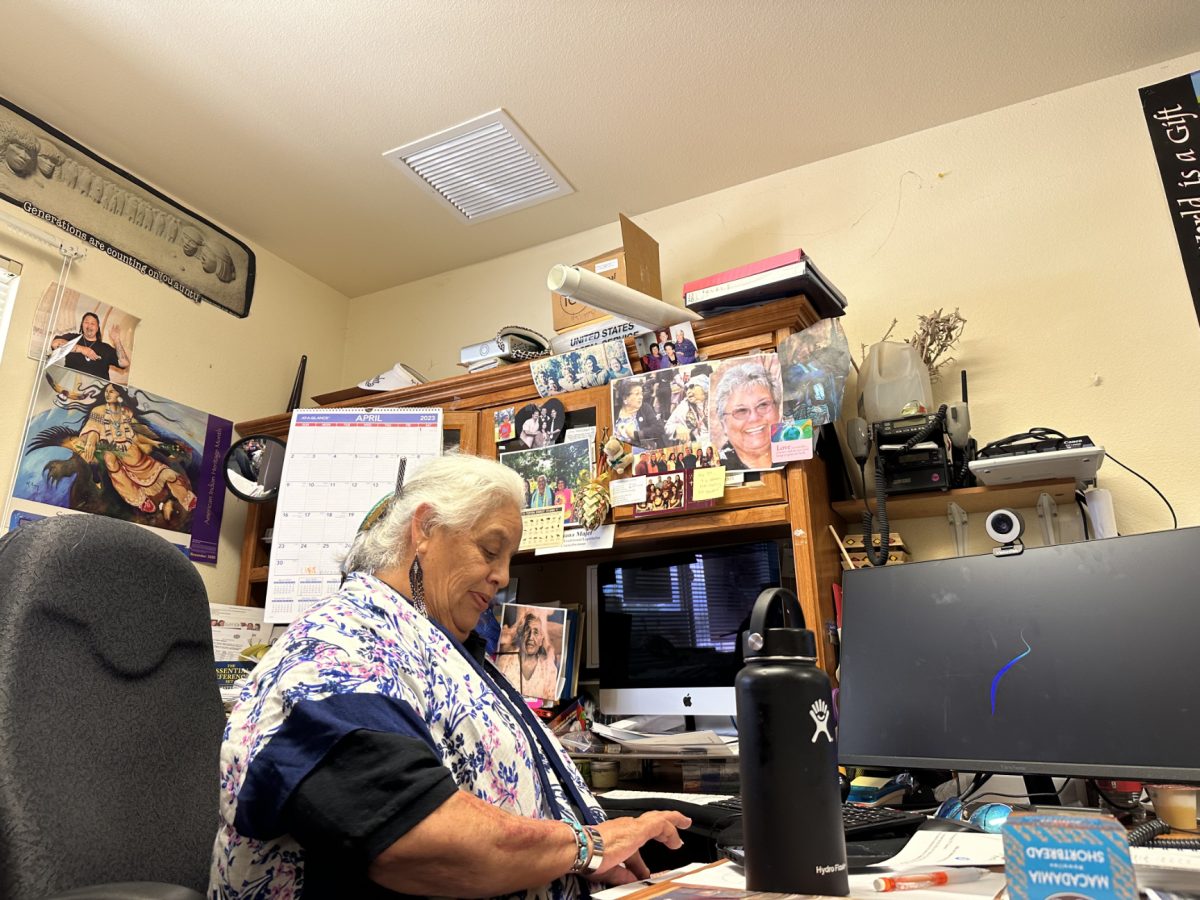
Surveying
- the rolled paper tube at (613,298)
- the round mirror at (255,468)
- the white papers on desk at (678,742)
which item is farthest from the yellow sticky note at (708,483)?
the round mirror at (255,468)

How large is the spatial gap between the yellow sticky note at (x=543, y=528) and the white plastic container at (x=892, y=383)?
782 mm

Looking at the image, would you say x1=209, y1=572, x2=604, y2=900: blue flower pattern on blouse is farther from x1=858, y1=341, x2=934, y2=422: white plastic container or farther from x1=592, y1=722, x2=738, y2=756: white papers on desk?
x1=858, y1=341, x2=934, y2=422: white plastic container

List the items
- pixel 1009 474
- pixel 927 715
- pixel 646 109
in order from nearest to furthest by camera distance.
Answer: pixel 927 715 < pixel 1009 474 < pixel 646 109

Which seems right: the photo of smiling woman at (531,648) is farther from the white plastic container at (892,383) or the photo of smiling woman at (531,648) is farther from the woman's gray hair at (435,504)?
the white plastic container at (892,383)

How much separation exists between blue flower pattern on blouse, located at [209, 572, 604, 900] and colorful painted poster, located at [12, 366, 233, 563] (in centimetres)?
147

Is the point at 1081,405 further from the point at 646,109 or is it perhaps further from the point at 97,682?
the point at 97,682

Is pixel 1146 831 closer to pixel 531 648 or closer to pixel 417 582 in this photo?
pixel 417 582

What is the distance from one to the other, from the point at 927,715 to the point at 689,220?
1.78 meters

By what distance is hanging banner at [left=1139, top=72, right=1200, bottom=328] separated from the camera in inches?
72.6

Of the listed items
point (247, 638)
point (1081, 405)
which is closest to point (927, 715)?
point (1081, 405)

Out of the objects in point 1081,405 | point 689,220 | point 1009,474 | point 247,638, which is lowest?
point 247,638

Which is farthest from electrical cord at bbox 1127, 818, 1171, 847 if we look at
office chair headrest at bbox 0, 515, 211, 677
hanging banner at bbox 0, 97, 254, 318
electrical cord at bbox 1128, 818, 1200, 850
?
hanging banner at bbox 0, 97, 254, 318

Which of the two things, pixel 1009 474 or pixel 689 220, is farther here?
pixel 689 220

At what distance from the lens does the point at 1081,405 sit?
1.87 meters
